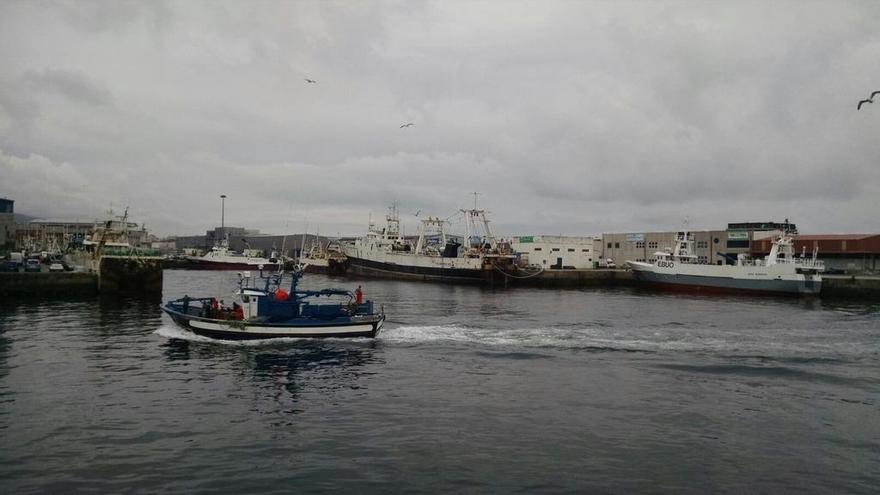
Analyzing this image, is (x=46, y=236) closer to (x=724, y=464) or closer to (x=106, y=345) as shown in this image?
(x=106, y=345)

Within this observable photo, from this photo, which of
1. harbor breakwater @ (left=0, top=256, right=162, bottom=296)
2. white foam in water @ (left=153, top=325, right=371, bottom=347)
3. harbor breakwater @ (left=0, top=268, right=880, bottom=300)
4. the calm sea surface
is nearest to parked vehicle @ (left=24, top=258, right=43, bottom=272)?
harbor breakwater @ (left=0, top=256, right=162, bottom=296)

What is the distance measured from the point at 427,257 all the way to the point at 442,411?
277ft

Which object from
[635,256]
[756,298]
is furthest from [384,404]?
[635,256]

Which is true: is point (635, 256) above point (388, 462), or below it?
above

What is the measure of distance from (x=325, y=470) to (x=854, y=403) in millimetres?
19873

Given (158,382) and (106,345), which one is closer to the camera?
(158,382)

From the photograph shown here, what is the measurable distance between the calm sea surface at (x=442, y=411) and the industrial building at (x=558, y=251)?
76424 millimetres

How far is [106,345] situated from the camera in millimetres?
31078

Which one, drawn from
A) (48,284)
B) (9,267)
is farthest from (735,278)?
(9,267)

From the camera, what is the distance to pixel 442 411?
1980 cm

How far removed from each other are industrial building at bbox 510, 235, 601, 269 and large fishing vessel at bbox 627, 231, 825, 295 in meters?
29.0

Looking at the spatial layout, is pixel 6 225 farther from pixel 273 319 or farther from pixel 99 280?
pixel 273 319

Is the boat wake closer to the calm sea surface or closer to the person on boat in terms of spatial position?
the calm sea surface

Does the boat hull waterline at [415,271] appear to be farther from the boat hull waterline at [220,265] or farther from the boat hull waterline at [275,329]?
the boat hull waterline at [275,329]
